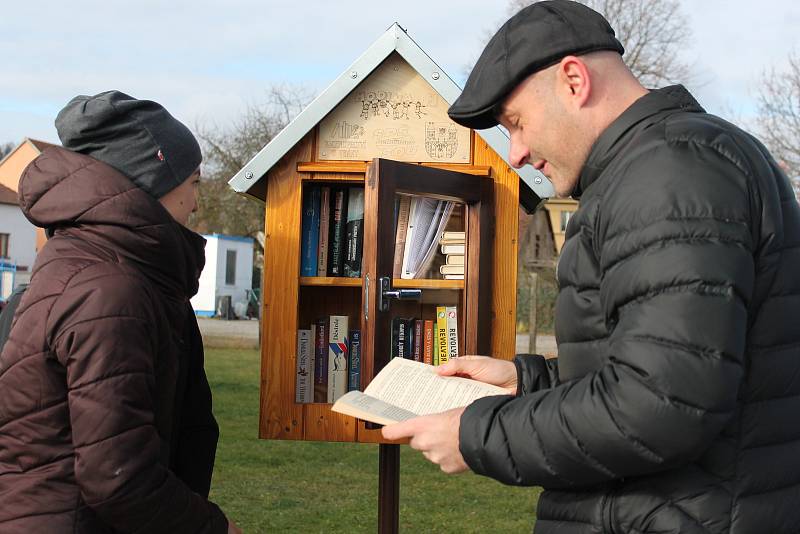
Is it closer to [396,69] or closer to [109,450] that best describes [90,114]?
[109,450]

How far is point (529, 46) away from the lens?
2.02 meters

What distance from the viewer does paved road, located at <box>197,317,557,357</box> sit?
73.6 feet

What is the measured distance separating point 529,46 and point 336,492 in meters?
6.84

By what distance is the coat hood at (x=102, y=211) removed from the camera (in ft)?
7.98

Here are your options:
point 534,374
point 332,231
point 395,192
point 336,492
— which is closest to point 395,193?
point 395,192

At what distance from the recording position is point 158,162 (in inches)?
104

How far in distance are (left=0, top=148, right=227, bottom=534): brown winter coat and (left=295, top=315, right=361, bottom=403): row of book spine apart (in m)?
1.93

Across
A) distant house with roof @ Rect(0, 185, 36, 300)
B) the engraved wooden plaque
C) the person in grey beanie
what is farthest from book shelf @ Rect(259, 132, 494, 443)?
distant house with roof @ Rect(0, 185, 36, 300)

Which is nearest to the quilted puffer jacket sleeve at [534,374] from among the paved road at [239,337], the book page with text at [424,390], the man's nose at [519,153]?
the book page with text at [424,390]

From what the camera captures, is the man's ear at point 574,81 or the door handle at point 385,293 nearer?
the man's ear at point 574,81

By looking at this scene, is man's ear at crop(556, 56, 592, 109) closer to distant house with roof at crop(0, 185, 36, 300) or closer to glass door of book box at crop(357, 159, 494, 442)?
glass door of book box at crop(357, 159, 494, 442)

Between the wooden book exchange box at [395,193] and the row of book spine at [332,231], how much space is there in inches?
0.8

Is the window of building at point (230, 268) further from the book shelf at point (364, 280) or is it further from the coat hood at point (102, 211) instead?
the coat hood at point (102, 211)

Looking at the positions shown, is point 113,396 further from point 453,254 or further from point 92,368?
point 453,254
